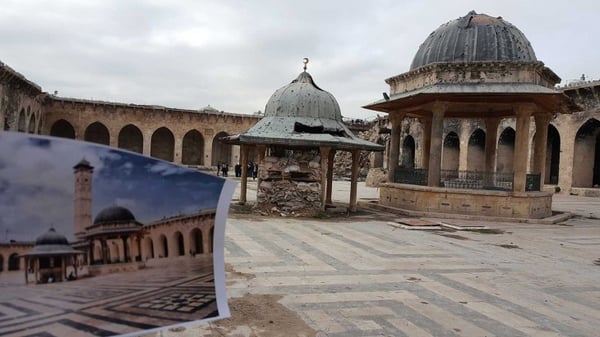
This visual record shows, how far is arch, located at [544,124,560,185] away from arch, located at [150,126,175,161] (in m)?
29.0

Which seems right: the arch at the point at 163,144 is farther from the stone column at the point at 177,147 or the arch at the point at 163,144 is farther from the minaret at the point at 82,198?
the minaret at the point at 82,198

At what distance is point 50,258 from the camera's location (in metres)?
2.12

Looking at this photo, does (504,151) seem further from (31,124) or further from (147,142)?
(31,124)

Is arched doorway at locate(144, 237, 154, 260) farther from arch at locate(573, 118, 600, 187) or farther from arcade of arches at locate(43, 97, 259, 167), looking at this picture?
arcade of arches at locate(43, 97, 259, 167)

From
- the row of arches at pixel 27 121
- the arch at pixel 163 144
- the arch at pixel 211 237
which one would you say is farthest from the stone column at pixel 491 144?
the arch at pixel 163 144

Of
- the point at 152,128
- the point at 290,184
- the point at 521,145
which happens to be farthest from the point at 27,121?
the point at 521,145

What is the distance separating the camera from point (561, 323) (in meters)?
4.41

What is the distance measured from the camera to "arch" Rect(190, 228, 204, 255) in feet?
8.23

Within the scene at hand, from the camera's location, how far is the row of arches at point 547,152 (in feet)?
89.7

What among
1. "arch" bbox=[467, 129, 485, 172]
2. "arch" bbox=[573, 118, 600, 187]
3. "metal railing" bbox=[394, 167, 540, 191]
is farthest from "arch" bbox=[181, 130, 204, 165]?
"arch" bbox=[573, 118, 600, 187]

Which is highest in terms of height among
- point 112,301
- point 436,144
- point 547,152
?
point 547,152

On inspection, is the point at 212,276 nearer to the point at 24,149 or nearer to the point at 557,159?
the point at 24,149

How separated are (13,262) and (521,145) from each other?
44.4ft

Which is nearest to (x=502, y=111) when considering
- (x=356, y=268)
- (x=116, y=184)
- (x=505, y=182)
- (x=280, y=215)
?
(x=505, y=182)
